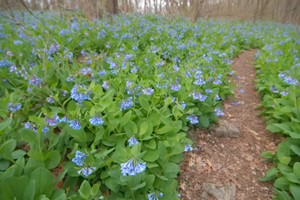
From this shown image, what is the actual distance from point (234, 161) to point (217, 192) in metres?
0.56

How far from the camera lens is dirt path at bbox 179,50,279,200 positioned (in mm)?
1979

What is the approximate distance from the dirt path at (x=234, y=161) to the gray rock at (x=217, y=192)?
2 centimetres

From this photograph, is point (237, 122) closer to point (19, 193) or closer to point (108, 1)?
point (19, 193)

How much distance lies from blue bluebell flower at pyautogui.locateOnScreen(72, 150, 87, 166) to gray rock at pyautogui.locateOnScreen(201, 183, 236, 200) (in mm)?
1037

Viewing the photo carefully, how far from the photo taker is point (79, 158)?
136cm

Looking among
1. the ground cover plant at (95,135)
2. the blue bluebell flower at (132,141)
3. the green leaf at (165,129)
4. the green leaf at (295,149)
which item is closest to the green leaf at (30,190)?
the ground cover plant at (95,135)

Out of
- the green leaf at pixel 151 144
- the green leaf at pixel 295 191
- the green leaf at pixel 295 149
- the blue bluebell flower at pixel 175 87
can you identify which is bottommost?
the green leaf at pixel 295 191

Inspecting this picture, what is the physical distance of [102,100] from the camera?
1.86 metres

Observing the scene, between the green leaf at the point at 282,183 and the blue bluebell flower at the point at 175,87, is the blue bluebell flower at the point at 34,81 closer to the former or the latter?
the blue bluebell flower at the point at 175,87

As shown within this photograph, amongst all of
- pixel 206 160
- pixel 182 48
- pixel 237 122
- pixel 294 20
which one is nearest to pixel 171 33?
pixel 182 48

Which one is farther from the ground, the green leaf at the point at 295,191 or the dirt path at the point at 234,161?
the green leaf at the point at 295,191

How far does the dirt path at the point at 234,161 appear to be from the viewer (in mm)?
1979

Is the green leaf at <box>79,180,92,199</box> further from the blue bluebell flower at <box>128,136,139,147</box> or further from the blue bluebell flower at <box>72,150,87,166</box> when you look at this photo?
the blue bluebell flower at <box>128,136,139,147</box>

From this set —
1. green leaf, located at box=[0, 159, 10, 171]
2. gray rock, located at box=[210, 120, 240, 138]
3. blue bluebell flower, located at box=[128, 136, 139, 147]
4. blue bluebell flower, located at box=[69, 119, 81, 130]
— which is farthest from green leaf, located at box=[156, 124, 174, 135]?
green leaf, located at box=[0, 159, 10, 171]
